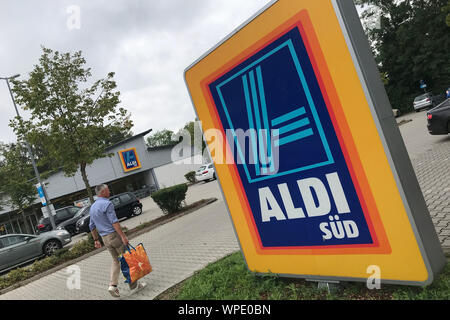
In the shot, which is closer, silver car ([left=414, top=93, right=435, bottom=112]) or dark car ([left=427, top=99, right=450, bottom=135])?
dark car ([left=427, top=99, right=450, bottom=135])

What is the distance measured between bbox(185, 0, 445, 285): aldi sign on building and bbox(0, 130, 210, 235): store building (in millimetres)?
25053

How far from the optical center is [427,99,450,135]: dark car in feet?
33.3

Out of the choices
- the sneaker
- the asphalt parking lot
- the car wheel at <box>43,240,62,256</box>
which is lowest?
the asphalt parking lot

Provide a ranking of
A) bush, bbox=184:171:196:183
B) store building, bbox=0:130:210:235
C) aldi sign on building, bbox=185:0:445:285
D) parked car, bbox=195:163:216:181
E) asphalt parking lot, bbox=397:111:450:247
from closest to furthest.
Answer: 1. aldi sign on building, bbox=185:0:445:285
2. asphalt parking lot, bbox=397:111:450:247
3. parked car, bbox=195:163:216:181
4. bush, bbox=184:171:196:183
5. store building, bbox=0:130:210:235

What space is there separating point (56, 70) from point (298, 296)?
10903 millimetres

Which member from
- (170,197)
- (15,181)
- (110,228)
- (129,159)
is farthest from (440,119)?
(129,159)

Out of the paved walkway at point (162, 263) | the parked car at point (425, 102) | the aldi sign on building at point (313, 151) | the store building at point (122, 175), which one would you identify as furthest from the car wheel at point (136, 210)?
the parked car at point (425, 102)

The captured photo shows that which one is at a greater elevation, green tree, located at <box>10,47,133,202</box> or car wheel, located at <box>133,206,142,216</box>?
green tree, located at <box>10,47,133,202</box>

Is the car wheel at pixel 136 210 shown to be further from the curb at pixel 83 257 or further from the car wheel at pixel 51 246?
the curb at pixel 83 257

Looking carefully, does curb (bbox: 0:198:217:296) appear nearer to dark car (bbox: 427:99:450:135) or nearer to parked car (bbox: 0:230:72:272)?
parked car (bbox: 0:230:72:272)

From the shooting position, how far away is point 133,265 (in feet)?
15.5

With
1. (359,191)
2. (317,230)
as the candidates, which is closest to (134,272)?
(317,230)

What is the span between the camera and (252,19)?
3.02 meters

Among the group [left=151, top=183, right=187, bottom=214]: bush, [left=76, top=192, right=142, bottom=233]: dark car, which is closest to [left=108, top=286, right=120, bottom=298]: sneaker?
[left=151, top=183, right=187, bottom=214]: bush
